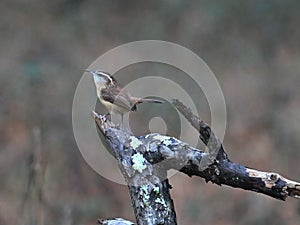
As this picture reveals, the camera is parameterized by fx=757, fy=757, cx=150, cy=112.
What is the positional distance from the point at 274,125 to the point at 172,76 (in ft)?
3.47

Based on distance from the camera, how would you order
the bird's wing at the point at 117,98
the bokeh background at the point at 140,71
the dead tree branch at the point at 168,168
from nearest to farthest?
1. the dead tree branch at the point at 168,168
2. the bird's wing at the point at 117,98
3. the bokeh background at the point at 140,71

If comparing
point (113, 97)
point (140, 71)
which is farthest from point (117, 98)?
point (140, 71)

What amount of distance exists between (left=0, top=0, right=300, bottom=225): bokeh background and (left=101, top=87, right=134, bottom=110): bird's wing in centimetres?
215

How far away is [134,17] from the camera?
A: 7.96 metres

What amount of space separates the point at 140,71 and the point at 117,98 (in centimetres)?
447

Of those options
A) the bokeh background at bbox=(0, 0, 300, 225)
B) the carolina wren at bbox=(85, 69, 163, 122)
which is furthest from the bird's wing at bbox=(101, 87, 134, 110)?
the bokeh background at bbox=(0, 0, 300, 225)

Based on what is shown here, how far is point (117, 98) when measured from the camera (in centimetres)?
254

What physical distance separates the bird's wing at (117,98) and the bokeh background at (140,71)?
84.7 inches

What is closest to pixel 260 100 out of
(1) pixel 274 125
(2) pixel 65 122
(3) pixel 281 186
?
(1) pixel 274 125

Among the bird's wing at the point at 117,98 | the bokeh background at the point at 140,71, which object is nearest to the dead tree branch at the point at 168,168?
the bird's wing at the point at 117,98

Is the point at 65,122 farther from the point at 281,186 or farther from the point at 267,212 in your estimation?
the point at 281,186

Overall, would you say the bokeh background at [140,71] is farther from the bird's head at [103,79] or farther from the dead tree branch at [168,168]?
the dead tree branch at [168,168]

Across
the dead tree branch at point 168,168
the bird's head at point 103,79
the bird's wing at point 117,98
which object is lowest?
the dead tree branch at point 168,168

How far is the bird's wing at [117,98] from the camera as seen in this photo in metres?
2.54
